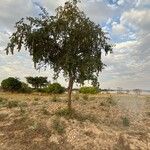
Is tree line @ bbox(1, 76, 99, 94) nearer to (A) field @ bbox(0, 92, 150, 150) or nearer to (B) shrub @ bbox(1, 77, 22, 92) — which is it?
(B) shrub @ bbox(1, 77, 22, 92)

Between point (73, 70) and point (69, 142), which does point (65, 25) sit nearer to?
point (73, 70)

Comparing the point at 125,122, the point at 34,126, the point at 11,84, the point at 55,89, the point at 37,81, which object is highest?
the point at 37,81

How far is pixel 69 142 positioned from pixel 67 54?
15.3 feet

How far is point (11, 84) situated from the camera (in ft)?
146

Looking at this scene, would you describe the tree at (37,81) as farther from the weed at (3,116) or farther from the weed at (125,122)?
the weed at (125,122)

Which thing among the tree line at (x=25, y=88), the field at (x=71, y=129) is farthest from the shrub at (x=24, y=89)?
the field at (x=71, y=129)

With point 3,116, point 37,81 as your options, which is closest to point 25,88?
point 37,81

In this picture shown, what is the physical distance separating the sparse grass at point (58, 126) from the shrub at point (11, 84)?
2582 cm

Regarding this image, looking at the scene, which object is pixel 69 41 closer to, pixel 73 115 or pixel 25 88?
pixel 73 115

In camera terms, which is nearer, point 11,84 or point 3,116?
point 3,116

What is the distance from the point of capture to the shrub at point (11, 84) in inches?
1750

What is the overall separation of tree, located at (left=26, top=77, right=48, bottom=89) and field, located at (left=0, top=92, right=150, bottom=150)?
1110 inches

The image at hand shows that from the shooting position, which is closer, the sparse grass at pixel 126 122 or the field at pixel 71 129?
the field at pixel 71 129

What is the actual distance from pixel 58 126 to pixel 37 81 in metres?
33.1
